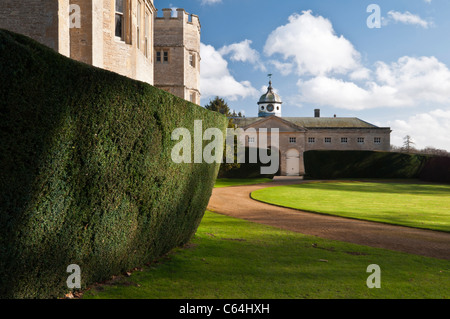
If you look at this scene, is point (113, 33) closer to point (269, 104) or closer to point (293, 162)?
point (293, 162)

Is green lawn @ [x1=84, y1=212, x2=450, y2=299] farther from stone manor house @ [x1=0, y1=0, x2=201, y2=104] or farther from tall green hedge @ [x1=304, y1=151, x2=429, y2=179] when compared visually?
tall green hedge @ [x1=304, y1=151, x2=429, y2=179]

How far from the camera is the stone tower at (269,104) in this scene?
6994 cm

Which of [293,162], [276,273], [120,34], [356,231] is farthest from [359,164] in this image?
[276,273]

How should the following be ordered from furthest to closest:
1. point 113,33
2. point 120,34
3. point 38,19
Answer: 1. point 120,34
2. point 113,33
3. point 38,19

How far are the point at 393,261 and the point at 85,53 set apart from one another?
39.5ft

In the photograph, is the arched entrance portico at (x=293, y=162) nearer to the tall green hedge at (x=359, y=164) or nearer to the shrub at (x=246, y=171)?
the tall green hedge at (x=359, y=164)

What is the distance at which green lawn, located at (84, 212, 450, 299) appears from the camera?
4.23 m

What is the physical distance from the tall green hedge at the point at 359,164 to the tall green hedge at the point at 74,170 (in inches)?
1264

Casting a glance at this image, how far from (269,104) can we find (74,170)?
225 feet

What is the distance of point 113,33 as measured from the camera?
1352 centimetres

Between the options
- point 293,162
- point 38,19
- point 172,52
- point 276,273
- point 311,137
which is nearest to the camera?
point 276,273

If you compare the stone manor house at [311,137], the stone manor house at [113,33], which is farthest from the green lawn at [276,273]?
the stone manor house at [311,137]

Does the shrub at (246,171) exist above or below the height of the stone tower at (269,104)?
below
